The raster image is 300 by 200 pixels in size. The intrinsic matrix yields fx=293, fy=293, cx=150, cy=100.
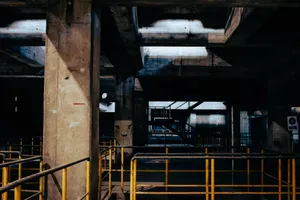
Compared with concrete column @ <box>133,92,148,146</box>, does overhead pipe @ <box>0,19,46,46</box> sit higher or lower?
higher

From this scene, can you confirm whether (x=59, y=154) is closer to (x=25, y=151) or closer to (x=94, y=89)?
(x=94, y=89)

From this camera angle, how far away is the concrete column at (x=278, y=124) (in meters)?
14.1

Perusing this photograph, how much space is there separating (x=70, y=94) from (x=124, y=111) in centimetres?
949

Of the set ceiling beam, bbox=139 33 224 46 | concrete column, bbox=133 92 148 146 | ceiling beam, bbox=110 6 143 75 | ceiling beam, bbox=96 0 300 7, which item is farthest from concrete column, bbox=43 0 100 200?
concrete column, bbox=133 92 148 146

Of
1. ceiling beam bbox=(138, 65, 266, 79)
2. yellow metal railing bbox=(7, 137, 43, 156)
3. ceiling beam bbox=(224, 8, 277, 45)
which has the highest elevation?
ceiling beam bbox=(224, 8, 277, 45)

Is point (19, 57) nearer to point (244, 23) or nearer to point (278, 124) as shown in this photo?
point (244, 23)

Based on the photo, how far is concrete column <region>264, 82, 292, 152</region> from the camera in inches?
555

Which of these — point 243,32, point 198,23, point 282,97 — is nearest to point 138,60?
point 198,23

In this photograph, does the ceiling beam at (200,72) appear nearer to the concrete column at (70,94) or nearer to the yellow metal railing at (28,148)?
the yellow metal railing at (28,148)

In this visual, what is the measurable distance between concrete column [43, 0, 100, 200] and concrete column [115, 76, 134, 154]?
29.8 feet

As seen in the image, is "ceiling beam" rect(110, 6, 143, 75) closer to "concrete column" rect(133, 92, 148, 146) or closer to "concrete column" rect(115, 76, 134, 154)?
"concrete column" rect(115, 76, 134, 154)

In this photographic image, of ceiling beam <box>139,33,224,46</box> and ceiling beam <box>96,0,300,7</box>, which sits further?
ceiling beam <box>139,33,224,46</box>

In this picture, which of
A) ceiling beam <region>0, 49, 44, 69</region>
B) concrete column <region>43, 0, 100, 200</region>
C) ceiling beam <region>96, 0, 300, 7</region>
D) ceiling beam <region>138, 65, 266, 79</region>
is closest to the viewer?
concrete column <region>43, 0, 100, 200</region>

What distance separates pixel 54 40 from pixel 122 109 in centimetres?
956
